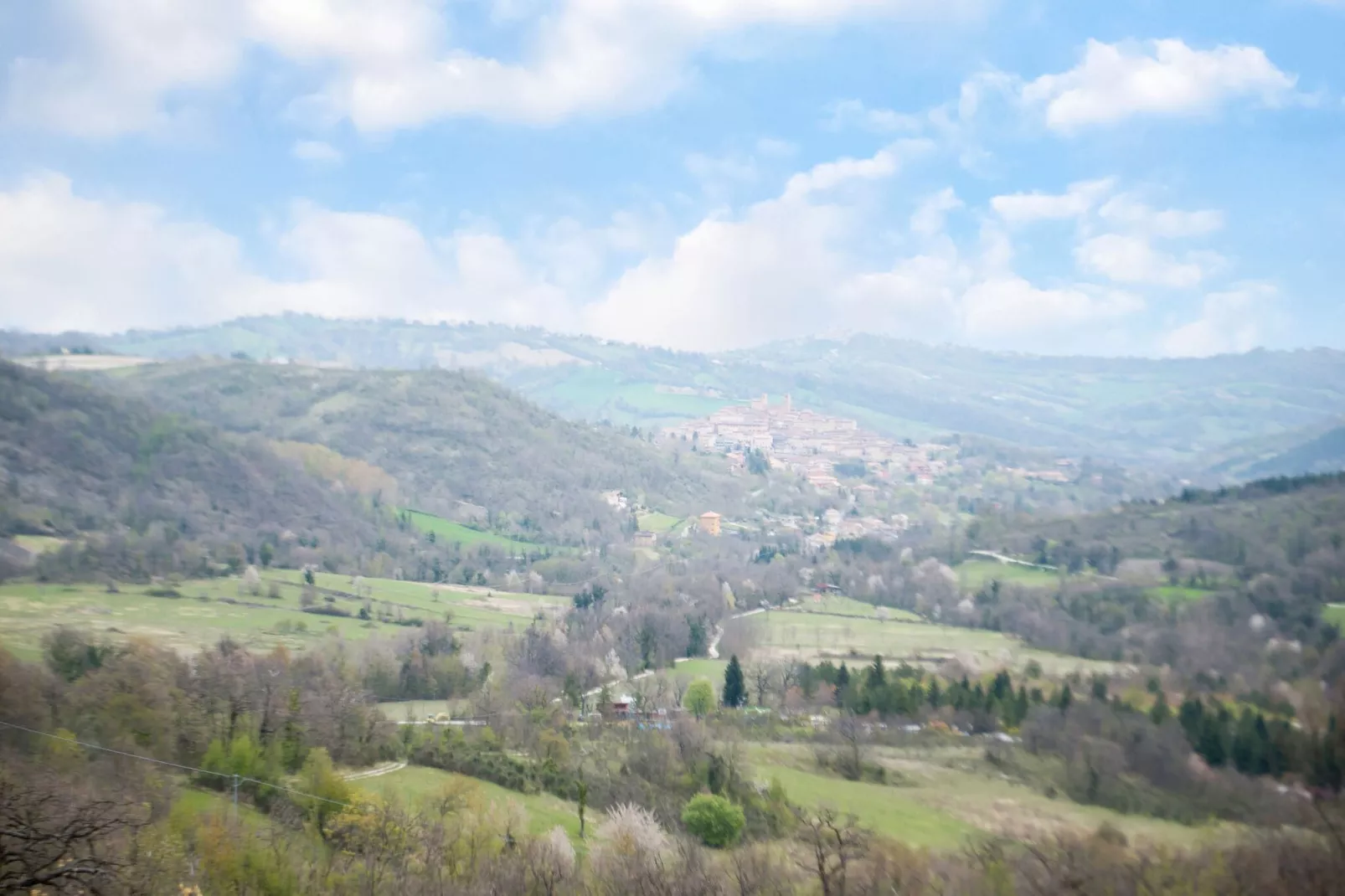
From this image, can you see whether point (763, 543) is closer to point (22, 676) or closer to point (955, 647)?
point (955, 647)

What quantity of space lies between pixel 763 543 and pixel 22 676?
86.6m

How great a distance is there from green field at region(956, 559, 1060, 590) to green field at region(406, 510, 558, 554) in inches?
1659

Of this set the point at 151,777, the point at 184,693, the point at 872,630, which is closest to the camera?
the point at 151,777

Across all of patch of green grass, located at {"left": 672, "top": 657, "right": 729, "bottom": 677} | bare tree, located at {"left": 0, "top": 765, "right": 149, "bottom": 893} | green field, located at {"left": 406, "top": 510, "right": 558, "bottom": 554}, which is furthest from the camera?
green field, located at {"left": 406, "top": 510, "right": 558, "bottom": 554}

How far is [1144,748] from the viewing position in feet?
124

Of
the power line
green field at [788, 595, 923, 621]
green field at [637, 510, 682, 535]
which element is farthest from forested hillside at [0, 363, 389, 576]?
green field at [788, 595, 923, 621]

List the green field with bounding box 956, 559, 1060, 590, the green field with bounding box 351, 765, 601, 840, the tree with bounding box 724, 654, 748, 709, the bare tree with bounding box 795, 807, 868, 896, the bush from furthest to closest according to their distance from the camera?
the green field with bounding box 956, 559, 1060, 590
the tree with bounding box 724, 654, 748, 709
the bush
the green field with bounding box 351, 765, 601, 840
the bare tree with bounding box 795, 807, 868, 896

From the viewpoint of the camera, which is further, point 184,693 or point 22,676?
point 184,693

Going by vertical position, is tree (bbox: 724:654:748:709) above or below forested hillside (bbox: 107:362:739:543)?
below

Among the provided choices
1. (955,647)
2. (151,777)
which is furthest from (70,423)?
(955,647)

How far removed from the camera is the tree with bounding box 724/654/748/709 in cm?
4922

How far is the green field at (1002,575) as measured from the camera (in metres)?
74.1

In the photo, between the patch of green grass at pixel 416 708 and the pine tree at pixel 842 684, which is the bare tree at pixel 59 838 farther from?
the pine tree at pixel 842 684

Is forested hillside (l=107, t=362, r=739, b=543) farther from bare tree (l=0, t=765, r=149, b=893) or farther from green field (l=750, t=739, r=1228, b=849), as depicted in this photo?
bare tree (l=0, t=765, r=149, b=893)
